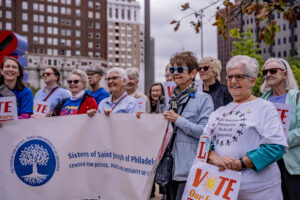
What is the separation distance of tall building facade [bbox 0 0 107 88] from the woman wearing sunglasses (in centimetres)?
8747

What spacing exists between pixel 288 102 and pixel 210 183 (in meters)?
1.31

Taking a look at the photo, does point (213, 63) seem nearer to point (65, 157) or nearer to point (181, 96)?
point (181, 96)

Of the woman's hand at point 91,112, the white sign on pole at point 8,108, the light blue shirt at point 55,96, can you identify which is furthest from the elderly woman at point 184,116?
the light blue shirt at point 55,96

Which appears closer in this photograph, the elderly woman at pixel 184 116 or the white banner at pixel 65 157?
the elderly woman at pixel 184 116

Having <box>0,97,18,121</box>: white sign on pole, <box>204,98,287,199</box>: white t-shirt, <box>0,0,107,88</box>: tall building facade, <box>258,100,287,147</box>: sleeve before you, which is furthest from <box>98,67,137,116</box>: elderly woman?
<box>0,0,107,88</box>: tall building facade

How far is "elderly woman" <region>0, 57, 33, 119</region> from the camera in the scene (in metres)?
4.78

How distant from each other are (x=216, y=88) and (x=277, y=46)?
7518cm

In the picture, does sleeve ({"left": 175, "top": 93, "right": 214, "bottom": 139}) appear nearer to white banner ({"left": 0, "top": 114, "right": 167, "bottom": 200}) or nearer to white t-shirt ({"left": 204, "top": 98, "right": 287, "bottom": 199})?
white t-shirt ({"left": 204, "top": 98, "right": 287, "bottom": 199})

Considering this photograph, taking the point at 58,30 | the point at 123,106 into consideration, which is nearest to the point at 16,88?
the point at 123,106

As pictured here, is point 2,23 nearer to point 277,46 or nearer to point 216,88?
point 277,46

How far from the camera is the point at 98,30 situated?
107 metres

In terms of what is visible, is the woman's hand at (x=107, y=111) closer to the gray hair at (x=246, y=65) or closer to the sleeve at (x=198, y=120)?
the sleeve at (x=198, y=120)

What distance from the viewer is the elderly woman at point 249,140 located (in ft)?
8.46

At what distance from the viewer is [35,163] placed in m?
4.43
